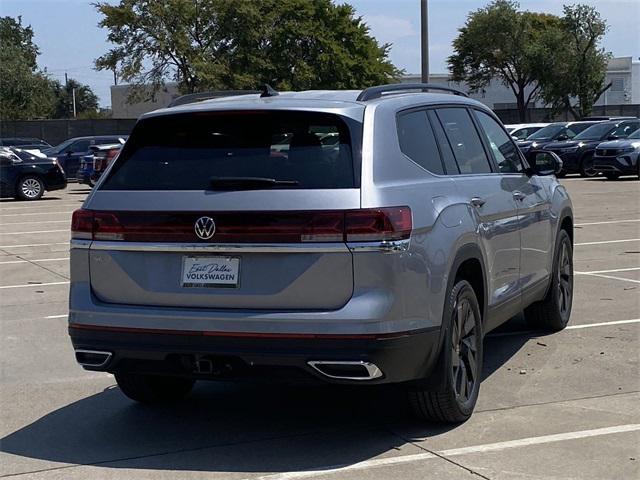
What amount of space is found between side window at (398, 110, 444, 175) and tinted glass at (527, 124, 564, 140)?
26.6 metres

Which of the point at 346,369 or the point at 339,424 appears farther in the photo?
the point at 339,424

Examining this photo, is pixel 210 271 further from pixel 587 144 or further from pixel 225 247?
pixel 587 144

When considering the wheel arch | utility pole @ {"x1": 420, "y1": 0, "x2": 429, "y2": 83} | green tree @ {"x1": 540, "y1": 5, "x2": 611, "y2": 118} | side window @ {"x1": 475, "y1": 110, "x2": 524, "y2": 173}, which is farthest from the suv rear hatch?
green tree @ {"x1": 540, "y1": 5, "x2": 611, "y2": 118}

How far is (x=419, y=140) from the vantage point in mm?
6008

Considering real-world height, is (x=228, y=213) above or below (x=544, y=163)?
below

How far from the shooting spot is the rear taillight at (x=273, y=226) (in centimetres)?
507

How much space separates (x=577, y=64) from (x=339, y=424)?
55.8 m

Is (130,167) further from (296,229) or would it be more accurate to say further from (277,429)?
(277,429)

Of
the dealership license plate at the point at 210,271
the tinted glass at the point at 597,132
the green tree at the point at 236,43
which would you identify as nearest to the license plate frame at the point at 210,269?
the dealership license plate at the point at 210,271

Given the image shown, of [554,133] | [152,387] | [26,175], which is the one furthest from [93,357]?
[554,133]

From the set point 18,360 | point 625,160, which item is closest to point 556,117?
point 625,160

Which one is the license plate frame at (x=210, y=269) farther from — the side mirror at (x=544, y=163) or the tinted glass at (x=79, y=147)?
the tinted glass at (x=79, y=147)

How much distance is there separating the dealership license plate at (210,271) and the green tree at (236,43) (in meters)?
45.6

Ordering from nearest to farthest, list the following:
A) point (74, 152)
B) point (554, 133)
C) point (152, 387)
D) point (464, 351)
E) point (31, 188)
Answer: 1. point (464, 351)
2. point (152, 387)
3. point (31, 188)
4. point (554, 133)
5. point (74, 152)
